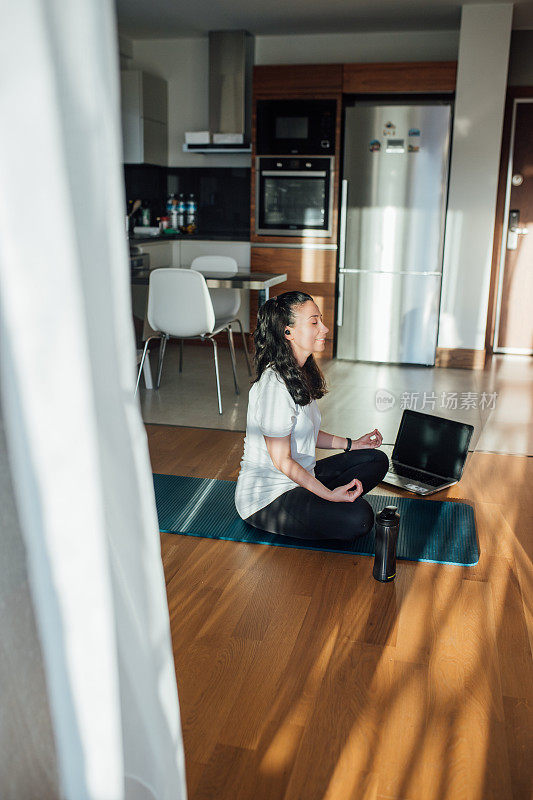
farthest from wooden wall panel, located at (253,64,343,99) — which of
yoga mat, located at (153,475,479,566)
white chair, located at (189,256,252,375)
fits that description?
yoga mat, located at (153,475,479,566)

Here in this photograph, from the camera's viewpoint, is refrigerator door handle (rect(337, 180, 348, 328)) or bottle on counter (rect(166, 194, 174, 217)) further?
bottle on counter (rect(166, 194, 174, 217))

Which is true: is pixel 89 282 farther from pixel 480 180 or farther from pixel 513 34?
pixel 513 34

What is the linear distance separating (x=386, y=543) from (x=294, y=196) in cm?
409

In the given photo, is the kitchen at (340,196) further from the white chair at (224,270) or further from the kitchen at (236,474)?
the white chair at (224,270)

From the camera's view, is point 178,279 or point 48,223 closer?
point 48,223

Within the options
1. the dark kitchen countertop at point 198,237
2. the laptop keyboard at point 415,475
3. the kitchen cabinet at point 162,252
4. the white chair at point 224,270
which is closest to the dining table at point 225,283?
the white chair at point 224,270

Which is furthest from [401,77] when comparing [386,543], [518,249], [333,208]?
[386,543]

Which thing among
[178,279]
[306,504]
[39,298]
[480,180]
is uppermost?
[480,180]

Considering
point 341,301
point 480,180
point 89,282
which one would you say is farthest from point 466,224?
point 89,282

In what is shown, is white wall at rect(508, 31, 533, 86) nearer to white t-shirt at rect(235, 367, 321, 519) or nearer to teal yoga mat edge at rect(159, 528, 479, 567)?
white t-shirt at rect(235, 367, 321, 519)

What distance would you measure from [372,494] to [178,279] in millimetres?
1796

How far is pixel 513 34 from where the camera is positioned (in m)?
5.69

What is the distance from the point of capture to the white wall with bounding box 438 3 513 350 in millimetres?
5191

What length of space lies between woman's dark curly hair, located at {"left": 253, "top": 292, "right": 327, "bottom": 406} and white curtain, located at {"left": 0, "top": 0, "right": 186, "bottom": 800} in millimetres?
1479
